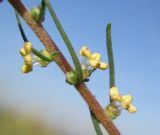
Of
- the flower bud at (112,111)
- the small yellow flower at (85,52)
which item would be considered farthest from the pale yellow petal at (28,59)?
the flower bud at (112,111)

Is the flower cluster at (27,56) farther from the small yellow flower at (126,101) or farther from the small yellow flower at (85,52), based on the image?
the small yellow flower at (126,101)

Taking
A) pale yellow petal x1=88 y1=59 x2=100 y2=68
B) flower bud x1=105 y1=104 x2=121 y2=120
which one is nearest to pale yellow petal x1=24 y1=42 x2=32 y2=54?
pale yellow petal x1=88 y1=59 x2=100 y2=68

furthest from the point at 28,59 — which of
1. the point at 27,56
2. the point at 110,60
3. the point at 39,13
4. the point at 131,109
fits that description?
the point at 131,109

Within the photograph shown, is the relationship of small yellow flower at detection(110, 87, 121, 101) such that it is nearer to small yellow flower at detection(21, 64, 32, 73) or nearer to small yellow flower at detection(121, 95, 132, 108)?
small yellow flower at detection(121, 95, 132, 108)

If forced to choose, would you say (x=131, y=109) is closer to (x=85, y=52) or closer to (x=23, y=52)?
(x=85, y=52)

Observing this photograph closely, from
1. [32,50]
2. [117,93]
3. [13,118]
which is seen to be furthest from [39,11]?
[13,118]

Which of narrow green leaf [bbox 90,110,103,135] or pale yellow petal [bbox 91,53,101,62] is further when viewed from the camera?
pale yellow petal [bbox 91,53,101,62]
